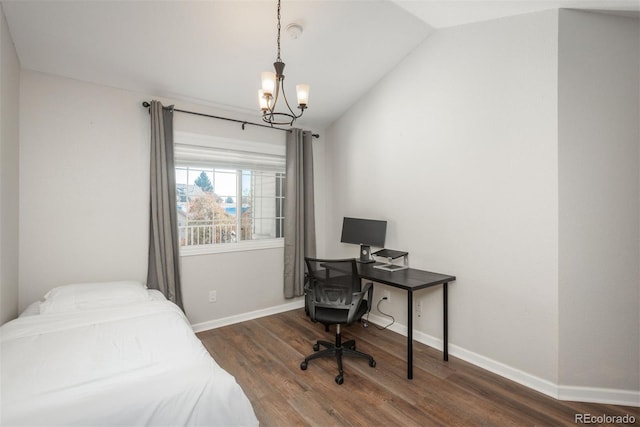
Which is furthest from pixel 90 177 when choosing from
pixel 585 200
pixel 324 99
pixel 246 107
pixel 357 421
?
pixel 585 200

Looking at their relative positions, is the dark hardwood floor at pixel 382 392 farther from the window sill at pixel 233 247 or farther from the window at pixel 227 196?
the window at pixel 227 196

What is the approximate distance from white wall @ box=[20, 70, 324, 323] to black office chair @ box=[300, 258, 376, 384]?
1.44 metres

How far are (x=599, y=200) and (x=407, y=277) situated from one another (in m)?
1.45

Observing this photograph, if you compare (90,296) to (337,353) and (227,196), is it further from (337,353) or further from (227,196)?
(337,353)

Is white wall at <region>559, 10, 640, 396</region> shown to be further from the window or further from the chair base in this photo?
the window

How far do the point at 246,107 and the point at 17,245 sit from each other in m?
2.33

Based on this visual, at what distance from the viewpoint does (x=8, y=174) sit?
6.94 ft

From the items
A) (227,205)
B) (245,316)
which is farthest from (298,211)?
(245,316)

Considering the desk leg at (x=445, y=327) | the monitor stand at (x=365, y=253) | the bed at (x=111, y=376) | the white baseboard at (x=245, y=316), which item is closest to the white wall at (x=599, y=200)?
the desk leg at (x=445, y=327)

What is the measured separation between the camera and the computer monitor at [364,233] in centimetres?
335

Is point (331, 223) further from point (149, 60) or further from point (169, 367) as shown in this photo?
point (169, 367)

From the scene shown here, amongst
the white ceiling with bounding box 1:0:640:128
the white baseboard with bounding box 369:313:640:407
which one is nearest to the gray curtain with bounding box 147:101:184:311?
the white ceiling with bounding box 1:0:640:128

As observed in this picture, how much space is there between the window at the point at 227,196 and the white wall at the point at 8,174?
3.99ft
